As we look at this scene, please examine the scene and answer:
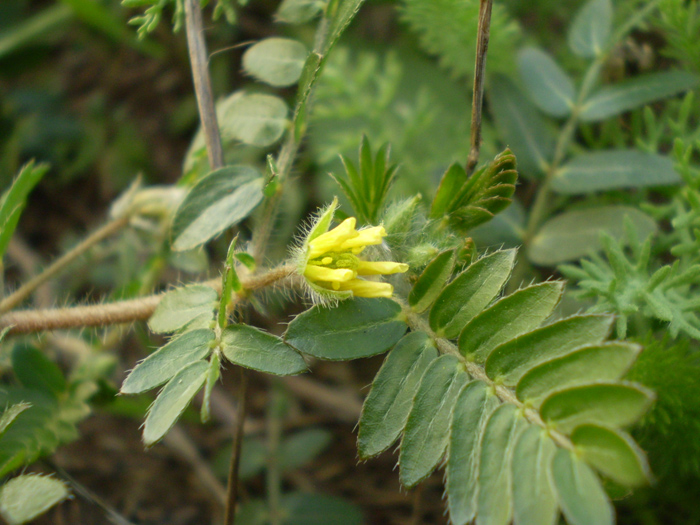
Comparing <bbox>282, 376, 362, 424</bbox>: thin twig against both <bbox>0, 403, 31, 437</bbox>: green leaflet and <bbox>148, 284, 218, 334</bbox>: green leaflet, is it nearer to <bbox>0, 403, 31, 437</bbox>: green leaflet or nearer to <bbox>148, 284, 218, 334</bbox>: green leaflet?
<bbox>148, 284, 218, 334</bbox>: green leaflet

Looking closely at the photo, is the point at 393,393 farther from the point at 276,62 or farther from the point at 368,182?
the point at 276,62

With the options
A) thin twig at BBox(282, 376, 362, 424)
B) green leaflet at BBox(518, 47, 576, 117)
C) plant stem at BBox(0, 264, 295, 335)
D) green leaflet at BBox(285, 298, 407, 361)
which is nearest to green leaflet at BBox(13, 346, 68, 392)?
plant stem at BBox(0, 264, 295, 335)

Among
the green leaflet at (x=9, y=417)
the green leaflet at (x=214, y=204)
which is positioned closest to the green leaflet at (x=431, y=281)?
the green leaflet at (x=214, y=204)

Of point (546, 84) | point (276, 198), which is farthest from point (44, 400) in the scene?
point (546, 84)

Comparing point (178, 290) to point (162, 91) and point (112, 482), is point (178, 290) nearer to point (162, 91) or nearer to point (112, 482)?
point (112, 482)

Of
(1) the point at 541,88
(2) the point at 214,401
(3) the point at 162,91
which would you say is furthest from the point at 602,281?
(3) the point at 162,91

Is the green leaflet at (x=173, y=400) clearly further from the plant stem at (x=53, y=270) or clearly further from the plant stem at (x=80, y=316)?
the plant stem at (x=53, y=270)
